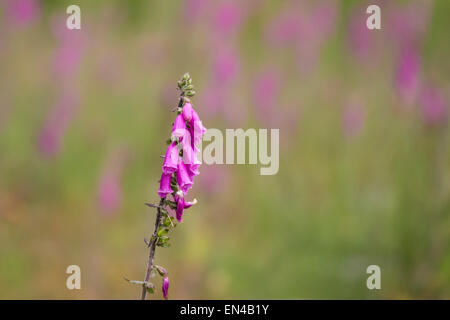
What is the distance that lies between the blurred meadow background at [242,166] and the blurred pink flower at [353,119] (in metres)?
0.02

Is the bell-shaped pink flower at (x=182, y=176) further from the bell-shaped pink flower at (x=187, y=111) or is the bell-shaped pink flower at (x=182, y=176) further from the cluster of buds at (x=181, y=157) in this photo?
the bell-shaped pink flower at (x=187, y=111)

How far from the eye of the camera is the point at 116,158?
15.5ft

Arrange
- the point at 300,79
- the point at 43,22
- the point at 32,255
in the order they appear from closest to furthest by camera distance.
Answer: the point at 32,255
the point at 300,79
the point at 43,22

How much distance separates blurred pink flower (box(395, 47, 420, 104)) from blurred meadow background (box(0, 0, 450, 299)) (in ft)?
0.05

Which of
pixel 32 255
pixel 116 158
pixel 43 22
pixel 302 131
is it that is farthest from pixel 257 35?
pixel 32 255

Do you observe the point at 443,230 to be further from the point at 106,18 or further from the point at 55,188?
the point at 106,18

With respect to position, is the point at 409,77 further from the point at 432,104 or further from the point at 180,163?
the point at 180,163

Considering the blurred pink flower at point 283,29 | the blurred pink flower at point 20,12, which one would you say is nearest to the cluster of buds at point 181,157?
the blurred pink flower at point 283,29

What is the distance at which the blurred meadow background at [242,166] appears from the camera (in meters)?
4.55

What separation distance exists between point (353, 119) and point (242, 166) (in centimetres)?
154

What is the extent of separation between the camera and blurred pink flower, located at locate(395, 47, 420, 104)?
4672 millimetres

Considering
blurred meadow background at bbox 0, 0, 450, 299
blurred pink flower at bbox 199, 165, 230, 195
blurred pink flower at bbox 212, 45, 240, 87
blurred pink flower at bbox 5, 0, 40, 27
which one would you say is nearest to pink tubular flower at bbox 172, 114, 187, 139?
blurred meadow background at bbox 0, 0, 450, 299

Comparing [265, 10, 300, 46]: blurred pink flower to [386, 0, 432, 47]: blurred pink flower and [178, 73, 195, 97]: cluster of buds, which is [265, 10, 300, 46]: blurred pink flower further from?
[178, 73, 195, 97]: cluster of buds

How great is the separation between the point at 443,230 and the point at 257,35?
5.61 metres
